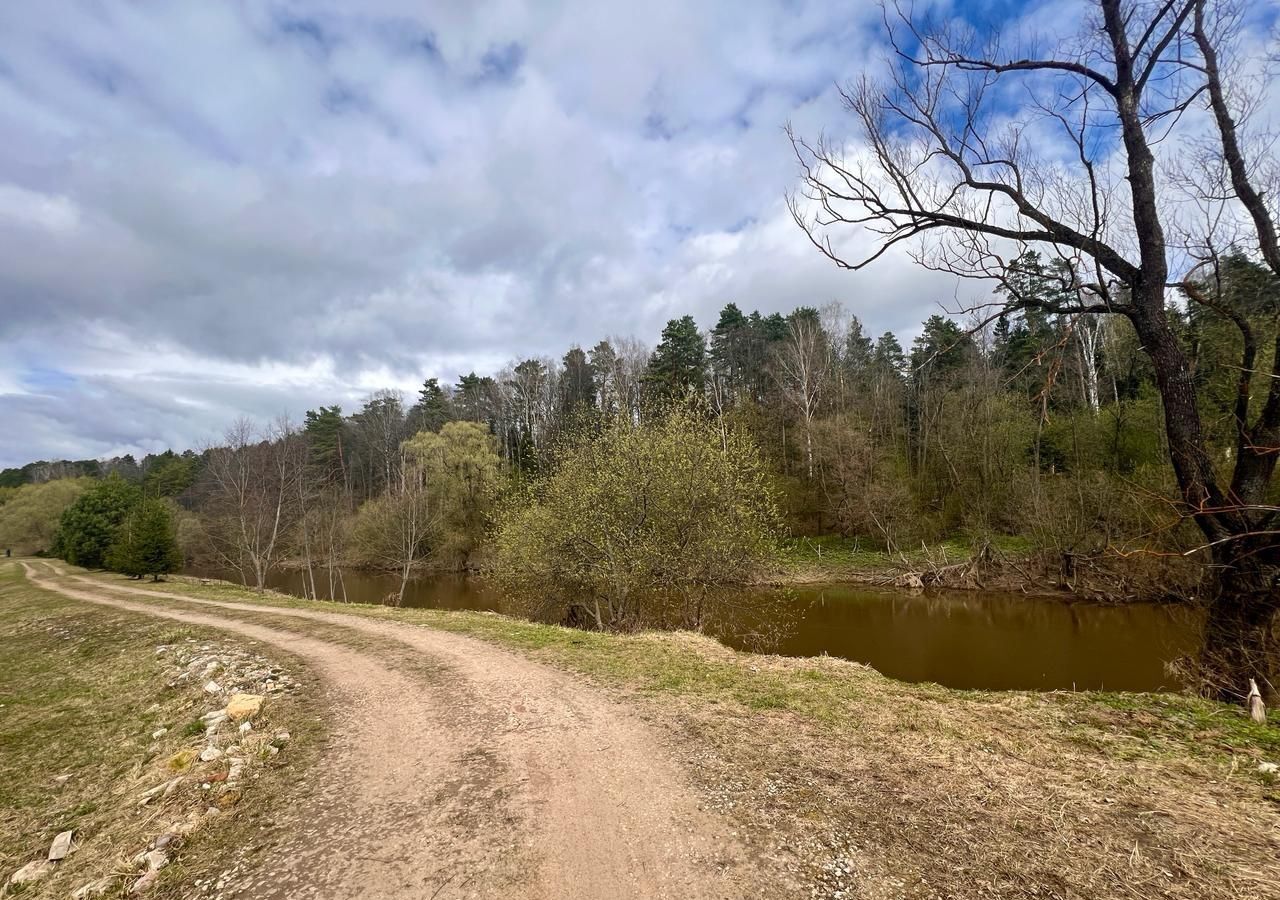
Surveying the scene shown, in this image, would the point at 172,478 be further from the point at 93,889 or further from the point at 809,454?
the point at 93,889

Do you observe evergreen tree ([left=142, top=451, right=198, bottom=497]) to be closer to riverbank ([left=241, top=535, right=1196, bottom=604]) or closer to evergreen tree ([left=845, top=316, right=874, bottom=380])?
riverbank ([left=241, top=535, right=1196, bottom=604])

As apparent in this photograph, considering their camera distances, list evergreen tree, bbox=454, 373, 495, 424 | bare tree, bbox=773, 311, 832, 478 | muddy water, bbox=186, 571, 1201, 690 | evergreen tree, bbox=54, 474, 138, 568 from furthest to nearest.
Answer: evergreen tree, bbox=454, 373, 495, 424 → bare tree, bbox=773, 311, 832, 478 → evergreen tree, bbox=54, 474, 138, 568 → muddy water, bbox=186, 571, 1201, 690

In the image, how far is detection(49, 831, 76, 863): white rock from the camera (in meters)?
4.41

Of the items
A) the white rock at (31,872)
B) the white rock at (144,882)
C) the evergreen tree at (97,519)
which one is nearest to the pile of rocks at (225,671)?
the white rock at (31,872)

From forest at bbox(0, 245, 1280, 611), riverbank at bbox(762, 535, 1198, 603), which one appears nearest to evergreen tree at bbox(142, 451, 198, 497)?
forest at bbox(0, 245, 1280, 611)

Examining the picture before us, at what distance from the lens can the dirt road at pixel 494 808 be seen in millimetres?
3459

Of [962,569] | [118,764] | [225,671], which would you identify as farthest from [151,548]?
[962,569]

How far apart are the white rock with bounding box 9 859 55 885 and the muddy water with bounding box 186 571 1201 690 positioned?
38.7 feet

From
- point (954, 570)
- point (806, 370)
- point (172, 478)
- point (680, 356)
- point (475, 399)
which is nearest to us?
point (954, 570)

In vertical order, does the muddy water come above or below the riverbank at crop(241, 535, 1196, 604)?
below

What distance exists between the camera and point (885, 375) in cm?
4144

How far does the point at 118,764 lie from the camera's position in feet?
20.9

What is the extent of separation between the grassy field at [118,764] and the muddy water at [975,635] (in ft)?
34.9

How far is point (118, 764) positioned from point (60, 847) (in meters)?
2.30
